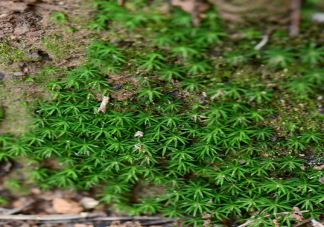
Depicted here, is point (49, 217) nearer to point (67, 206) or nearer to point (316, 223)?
point (67, 206)

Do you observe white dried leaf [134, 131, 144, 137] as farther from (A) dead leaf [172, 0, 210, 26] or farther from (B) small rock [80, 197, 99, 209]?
(A) dead leaf [172, 0, 210, 26]

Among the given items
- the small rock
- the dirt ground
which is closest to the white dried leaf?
the dirt ground

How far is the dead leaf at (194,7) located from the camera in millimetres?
2207

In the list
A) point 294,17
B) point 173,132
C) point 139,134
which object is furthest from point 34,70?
point 294,17

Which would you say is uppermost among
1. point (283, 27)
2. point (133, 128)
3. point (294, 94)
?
point (283, 27)

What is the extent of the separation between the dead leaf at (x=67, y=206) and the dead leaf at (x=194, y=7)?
6.74ft

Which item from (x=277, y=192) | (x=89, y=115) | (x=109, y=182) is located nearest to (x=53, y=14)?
(x=89, y=115)

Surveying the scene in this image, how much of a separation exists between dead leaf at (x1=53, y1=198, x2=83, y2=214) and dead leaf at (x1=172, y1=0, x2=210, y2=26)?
205 cm

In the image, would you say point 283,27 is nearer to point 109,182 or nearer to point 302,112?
point 302,112

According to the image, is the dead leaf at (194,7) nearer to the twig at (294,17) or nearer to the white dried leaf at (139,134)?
the twig at (294,17)

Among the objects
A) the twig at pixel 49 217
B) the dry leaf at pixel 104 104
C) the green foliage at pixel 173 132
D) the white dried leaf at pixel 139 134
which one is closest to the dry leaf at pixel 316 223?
the green foliage at pixel 173 132

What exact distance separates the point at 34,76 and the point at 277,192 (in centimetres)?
Result: 221

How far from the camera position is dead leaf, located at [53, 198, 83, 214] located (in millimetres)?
3322

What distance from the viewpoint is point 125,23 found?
2.37 meters
